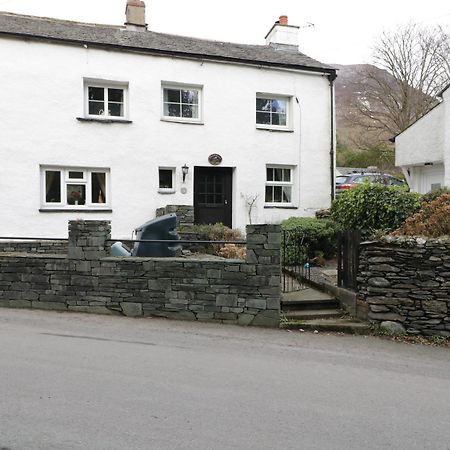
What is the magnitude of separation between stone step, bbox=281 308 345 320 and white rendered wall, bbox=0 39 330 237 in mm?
7168

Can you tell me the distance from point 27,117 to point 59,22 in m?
4.12

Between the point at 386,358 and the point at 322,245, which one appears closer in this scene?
the point at 386,358

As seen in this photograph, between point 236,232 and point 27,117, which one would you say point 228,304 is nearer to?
point 236,232

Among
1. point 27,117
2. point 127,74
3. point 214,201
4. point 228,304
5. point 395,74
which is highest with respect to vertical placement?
point 395,74

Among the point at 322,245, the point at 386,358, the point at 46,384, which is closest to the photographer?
the point at 46,384

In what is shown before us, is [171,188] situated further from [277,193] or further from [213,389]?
[213,389]

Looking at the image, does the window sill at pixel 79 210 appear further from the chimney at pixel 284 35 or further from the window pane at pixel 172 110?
the chimney at pixel 284 35

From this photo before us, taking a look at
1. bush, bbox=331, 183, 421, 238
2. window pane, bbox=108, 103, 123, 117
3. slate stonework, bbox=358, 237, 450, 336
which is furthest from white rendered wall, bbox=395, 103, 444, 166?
window pane, bbox=108, 103, 123, 117

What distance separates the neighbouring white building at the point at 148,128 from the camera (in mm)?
13086

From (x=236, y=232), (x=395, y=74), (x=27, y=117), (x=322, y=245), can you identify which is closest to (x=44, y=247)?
(x=27, y=117)

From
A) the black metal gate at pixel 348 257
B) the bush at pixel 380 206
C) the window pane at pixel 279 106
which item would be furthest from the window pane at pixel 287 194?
the black metal gate at pixel 348 257

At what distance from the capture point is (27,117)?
13.1 meters

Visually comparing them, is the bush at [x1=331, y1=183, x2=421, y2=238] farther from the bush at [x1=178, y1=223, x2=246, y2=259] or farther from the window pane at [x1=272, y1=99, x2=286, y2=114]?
the window pane at [x1=272, y1=99, x2=286, y2=114]

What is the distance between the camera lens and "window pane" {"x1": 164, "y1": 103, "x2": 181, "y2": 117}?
48.1 ft
